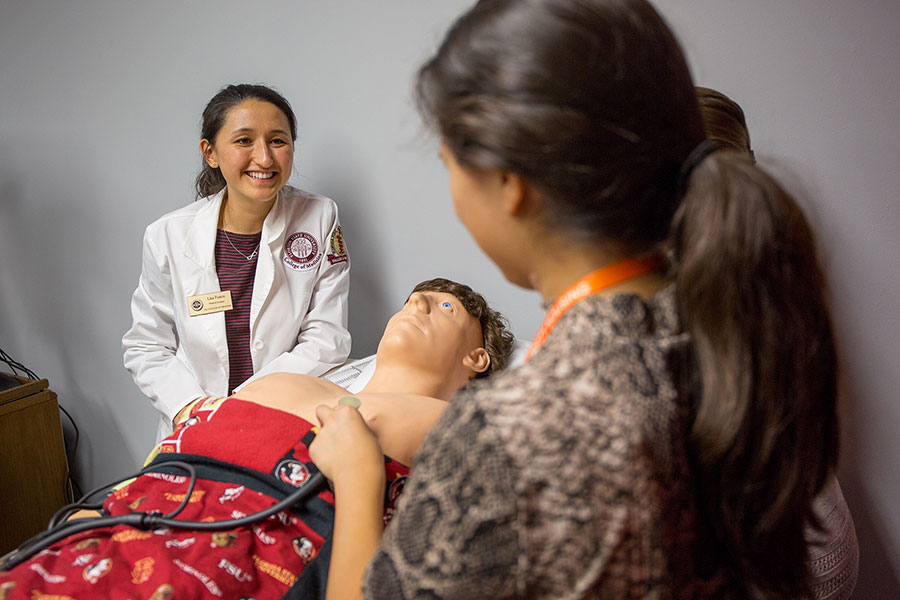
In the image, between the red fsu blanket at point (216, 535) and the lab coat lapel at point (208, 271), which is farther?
the lab coat lapel at point (208, 271)

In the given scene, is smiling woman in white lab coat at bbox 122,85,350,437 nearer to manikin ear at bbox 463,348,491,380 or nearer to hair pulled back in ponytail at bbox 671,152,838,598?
manikin ear at bbox 463,348,491,380

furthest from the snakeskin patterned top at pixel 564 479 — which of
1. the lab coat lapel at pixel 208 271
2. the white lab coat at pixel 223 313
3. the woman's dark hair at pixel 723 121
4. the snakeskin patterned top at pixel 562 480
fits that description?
the lab coat lapel at pixel 208 271

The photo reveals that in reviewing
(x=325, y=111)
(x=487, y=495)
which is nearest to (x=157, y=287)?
(x=325, y=111)

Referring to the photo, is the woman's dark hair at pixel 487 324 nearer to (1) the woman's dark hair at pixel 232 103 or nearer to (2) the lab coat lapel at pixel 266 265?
(2) the lab coat lapel at pixel 266 265

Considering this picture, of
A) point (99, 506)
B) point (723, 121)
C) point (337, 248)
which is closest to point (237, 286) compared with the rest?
point (337, 248)

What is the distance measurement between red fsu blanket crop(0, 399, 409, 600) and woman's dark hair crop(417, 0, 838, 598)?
0.66m

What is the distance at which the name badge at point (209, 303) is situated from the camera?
196 centimetres

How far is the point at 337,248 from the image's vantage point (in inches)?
81.1

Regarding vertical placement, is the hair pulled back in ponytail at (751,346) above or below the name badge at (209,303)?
above

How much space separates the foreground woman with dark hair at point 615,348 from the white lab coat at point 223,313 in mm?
1395

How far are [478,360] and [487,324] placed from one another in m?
0.12

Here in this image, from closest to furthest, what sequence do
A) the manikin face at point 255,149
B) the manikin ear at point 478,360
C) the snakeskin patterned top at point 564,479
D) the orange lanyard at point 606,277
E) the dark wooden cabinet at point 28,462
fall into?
the snakeskin patterned top at point 564,479
the orange lanyard at point 606,277
the manikin ear at point 478,360
the manikin face at point 255,149
the dark wooden cabinet at point 28,462

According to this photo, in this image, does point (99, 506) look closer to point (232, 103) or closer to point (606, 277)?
point (606, 277)

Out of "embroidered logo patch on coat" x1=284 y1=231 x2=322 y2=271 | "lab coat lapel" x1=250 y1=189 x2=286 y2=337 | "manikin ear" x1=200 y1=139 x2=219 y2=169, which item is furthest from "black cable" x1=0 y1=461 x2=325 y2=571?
"manikin ear" x1=200 y1=139 x2=219 y2=169
